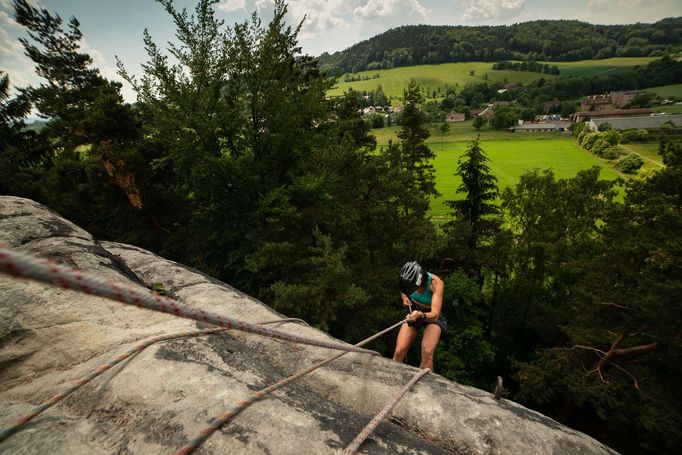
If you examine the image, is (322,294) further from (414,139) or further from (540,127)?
(540,127)

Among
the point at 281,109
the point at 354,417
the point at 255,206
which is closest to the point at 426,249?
the point at 255,206

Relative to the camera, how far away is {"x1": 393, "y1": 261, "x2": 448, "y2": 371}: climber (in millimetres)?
5875

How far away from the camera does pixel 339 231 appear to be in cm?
1508

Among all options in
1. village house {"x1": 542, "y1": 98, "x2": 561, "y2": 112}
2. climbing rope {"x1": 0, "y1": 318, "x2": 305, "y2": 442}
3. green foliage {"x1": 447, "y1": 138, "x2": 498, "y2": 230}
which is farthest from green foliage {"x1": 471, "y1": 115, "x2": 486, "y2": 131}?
climbing rope {"x1": 0, "y1": 318, "x2": 305, "y2": 442}

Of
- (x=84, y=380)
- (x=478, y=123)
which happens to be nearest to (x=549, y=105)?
(x=478, y=123)

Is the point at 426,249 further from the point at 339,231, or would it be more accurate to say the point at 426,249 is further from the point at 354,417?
the point at 354,417

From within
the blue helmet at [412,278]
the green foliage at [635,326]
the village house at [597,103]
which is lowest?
the green foliage at [635,326]

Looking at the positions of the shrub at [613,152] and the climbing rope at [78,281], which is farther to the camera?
the shrub at [613,152]

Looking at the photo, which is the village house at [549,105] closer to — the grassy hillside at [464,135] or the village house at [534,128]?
the village house at [534,128]

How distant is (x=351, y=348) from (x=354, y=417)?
1.23 metres

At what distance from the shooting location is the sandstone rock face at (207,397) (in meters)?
2.84

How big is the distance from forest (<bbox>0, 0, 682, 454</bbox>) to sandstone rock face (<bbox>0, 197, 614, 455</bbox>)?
260 inches

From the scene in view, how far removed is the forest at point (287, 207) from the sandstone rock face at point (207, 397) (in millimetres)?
6616

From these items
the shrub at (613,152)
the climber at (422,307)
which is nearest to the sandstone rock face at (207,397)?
the climber at (422,307)
